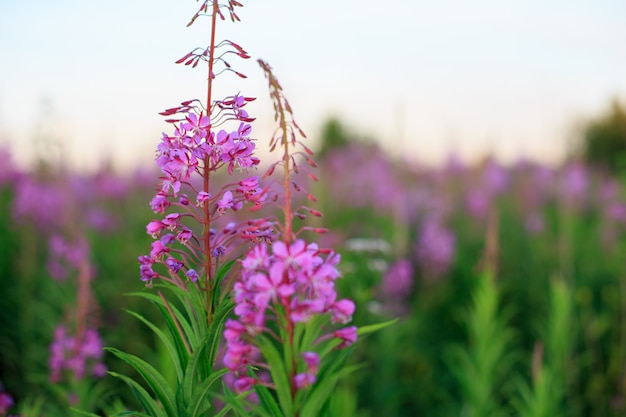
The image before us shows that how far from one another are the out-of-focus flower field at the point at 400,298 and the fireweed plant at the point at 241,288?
52.0 inches

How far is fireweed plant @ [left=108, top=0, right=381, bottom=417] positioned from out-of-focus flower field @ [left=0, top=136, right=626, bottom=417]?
1321 mm

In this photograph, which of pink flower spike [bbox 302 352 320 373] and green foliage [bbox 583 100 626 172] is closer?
pink flower spike [bbox 302 352 320 373]

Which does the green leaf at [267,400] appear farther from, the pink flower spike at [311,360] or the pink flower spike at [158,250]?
the pink flower spike at [158,250]

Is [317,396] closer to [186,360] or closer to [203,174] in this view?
[186,360]

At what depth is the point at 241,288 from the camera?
1.21m

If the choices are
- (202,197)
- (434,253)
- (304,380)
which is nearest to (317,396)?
(304,380)

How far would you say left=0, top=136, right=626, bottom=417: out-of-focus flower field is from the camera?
416 cm

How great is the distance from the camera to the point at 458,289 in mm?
7422

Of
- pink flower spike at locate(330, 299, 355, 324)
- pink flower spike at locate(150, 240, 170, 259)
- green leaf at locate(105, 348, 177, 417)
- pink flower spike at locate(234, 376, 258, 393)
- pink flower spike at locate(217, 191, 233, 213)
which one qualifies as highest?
pink flower spike at locate(217, 191, 233, 213)

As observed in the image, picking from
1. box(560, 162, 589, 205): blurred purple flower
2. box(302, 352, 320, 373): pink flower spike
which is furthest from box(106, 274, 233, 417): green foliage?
box(560, 162, 589, 205): blurred purple flower

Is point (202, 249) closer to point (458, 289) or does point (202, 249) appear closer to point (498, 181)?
point (458, 289)

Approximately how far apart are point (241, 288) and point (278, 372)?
0.56 ft

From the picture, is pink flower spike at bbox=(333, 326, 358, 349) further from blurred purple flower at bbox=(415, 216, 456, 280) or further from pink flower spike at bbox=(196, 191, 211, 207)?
blurred purple flower at bbox=(415, 216, 456, 280)

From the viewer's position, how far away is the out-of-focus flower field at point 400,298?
4.16m
